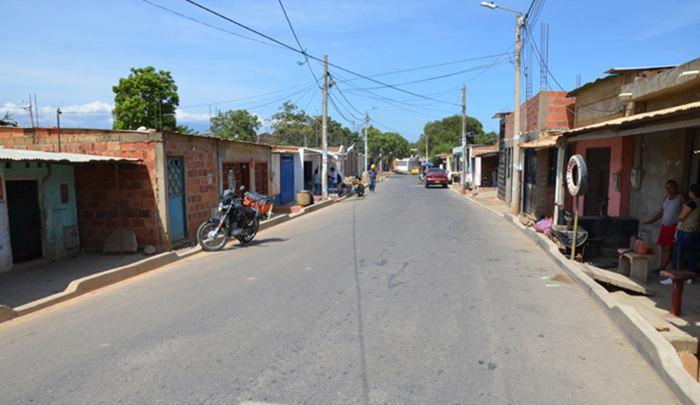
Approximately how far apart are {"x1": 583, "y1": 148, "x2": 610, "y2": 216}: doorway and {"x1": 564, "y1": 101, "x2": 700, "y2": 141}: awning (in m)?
3.79

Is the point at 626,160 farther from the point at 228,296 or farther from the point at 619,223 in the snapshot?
the point at 228,296

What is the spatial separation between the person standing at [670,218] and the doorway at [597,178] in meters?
4.56

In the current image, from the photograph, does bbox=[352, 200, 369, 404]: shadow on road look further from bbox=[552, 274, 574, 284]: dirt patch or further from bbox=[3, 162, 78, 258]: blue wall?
bbox=[3, 162, 78, 258]: blue wall

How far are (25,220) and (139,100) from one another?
89.6 ft

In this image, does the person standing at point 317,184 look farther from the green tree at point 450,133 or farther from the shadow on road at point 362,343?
the green tree at point 450,133

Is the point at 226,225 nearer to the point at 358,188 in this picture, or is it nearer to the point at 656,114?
the point at 656,114

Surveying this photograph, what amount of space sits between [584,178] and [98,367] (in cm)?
835

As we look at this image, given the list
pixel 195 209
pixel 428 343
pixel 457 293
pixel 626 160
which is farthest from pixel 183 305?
pixel 626 160

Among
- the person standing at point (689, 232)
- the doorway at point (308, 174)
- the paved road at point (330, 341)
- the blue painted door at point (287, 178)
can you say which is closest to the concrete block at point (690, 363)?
the paved road at point (330, 341)

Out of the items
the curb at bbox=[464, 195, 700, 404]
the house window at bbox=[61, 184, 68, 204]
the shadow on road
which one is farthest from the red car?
the curb at bbox=[464, 195, 700, 404]

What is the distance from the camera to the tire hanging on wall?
870 centimetres

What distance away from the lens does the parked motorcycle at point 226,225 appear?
35.2 ft

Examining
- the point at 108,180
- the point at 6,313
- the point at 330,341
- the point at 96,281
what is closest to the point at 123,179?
the point at 108,180

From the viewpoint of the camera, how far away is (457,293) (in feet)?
22.1
